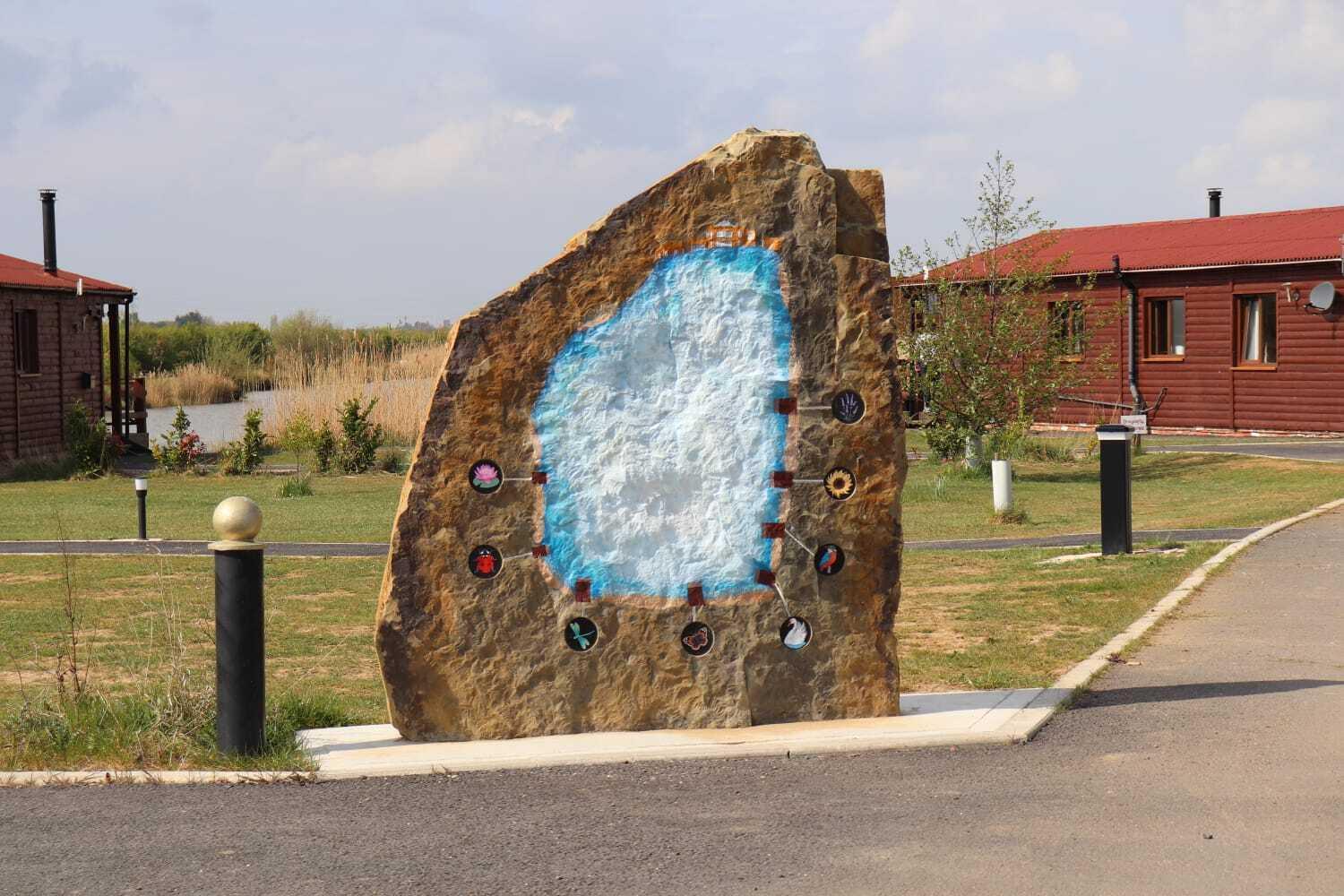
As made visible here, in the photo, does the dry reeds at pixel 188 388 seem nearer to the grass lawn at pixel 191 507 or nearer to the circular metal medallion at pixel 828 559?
the grass lawn at pixel 191 507

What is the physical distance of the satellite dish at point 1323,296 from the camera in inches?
1073

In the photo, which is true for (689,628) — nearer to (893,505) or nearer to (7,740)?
(893,505)

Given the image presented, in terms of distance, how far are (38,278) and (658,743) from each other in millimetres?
25181

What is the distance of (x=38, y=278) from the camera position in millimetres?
28578

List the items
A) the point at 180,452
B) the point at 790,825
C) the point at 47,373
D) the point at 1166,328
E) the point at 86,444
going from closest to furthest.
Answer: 1. the point at 790,825
2. the point at 180,452
3. the point at 86,444
4. the point at 47,373
5. the point at 1166,328

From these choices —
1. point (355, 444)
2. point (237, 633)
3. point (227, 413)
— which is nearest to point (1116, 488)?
point (237, 633)

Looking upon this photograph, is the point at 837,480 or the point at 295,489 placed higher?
the point at 837,480

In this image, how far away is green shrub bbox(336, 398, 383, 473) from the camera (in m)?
25.8

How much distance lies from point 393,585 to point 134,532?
1171 cm

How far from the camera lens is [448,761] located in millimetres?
6160

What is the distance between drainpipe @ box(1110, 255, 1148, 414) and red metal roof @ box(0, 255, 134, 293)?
19.1 meters

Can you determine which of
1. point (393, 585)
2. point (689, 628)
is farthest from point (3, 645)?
point (689, 628)

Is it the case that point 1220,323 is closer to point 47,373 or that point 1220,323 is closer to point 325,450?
point 325,450

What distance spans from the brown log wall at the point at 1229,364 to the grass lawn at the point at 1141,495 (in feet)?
18.3
